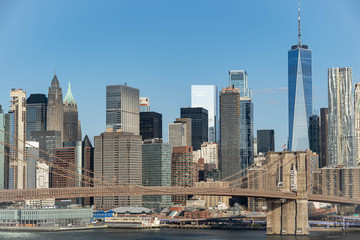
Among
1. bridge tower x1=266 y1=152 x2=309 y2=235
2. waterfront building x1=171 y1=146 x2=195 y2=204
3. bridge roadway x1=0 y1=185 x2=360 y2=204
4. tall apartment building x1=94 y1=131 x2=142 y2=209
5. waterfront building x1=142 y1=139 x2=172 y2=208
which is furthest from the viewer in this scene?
waterfront building x1=171 y1=146 x2=195 y2=204

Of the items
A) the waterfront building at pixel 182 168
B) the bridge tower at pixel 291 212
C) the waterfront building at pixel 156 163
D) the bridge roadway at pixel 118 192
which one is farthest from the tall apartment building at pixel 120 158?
the bridge tower at pixel 291 212

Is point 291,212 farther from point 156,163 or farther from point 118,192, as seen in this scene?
point 156,163

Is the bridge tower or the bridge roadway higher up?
the bridge roadway

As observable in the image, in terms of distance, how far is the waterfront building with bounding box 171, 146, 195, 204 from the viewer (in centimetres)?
18438

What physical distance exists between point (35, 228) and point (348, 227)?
136 feet

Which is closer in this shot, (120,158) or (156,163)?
(120,158)

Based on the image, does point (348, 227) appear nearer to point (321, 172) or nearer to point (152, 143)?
point (321, 172)

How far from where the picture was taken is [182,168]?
186 m

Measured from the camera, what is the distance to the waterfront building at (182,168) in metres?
184

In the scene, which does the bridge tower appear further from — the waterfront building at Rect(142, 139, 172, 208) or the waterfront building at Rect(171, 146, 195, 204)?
the waterfront building at Rect(171, 146, 195, 204)

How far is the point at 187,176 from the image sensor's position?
18550cm

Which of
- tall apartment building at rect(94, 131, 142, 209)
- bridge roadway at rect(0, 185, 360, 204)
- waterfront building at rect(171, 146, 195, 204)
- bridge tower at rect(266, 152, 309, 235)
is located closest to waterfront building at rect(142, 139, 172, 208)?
waterfront building at rect(171, 146, 195, 204)

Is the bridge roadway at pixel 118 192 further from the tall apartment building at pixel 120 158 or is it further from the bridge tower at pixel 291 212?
the tall apartment building at pixel 120 158

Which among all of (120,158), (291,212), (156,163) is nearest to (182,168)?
(156,163)
